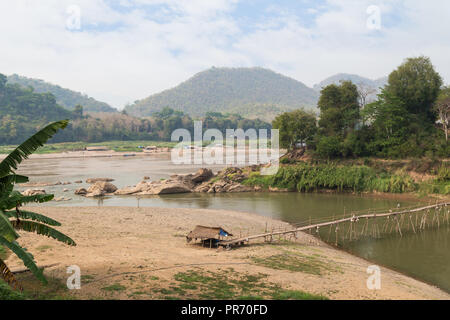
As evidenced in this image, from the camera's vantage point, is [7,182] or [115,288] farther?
[115,288]

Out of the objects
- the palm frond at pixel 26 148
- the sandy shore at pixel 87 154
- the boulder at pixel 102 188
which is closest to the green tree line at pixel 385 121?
the boulder at pixel 102 188

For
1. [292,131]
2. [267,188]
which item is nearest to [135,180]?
[267,188]

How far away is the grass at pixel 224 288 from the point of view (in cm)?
1120

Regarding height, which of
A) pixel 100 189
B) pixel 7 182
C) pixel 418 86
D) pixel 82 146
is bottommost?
pixel 100 189

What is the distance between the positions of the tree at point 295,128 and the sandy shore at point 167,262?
26195mm

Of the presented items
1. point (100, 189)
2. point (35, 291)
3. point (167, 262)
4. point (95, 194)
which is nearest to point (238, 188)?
point (100, 189)

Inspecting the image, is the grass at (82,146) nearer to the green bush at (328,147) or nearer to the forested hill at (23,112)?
the forested hill at (23,112)

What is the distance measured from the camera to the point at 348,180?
41.4 m

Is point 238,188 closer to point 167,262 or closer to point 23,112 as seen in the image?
point 167,262

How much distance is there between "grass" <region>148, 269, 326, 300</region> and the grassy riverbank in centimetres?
3047

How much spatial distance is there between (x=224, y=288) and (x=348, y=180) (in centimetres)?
3291

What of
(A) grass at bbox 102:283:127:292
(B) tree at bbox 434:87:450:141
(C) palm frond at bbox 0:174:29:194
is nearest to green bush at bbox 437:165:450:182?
(B) tree at bbox 434:87:450:141

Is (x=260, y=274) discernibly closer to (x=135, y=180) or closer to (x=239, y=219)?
(x=239, y=219)
